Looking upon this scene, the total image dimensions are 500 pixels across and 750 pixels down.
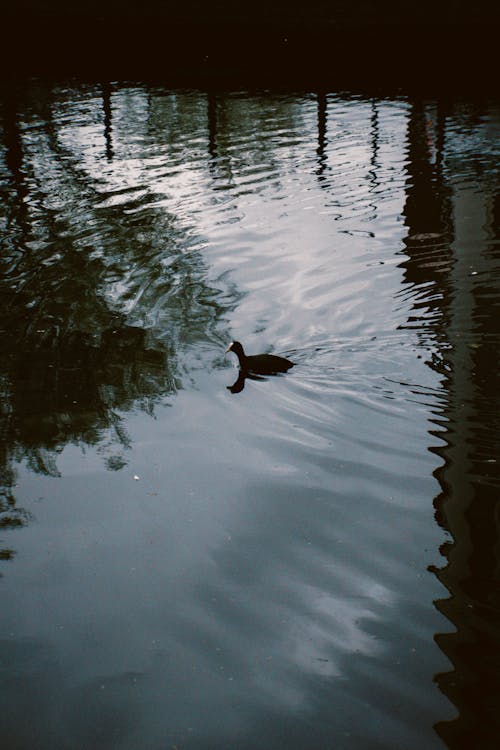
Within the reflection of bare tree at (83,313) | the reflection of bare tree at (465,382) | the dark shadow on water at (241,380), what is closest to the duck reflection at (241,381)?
the dark shadow on water at (241,380)

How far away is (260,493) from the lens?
272 inches

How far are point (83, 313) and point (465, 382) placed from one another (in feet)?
15.5

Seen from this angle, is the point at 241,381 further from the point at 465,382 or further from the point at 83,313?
the point at 83,313

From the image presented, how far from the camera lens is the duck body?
8.56 m

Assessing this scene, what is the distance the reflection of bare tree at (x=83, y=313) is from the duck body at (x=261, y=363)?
703 millimetres

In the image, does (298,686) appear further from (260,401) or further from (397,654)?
(260,401)

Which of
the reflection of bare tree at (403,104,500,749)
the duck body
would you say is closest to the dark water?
the reflection of bare tree at (403,104,500,749)

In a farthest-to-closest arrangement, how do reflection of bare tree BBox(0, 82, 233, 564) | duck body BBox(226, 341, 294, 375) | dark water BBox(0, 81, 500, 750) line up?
duck body BBox(226, 341, 294, 375) < reflection of bare tree BBox(0, 82, 233, 564) < dark water BBox(0, 81, 500, 750)

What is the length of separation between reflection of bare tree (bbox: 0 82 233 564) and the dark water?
0.04 m

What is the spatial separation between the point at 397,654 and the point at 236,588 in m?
1.17

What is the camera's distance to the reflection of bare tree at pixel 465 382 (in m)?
5.00

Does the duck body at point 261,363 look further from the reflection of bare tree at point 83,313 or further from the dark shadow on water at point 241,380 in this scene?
the reflection of bare tree at point 83,313

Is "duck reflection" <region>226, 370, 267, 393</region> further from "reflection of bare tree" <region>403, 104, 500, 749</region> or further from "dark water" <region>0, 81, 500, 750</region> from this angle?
"reflection of bare tree" <region>403, 104, 500, 749</region>

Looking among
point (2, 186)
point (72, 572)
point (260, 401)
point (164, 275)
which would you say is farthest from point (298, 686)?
point (2, 186)
